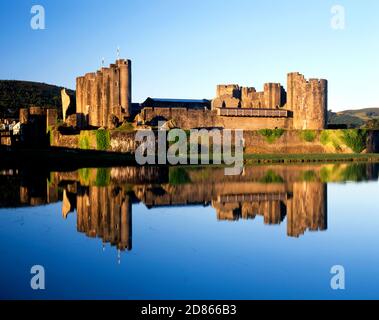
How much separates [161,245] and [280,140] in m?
29.0

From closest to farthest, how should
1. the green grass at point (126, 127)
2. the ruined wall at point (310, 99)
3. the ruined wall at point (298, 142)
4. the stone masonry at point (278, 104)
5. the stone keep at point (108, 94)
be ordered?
1. the green grass at point (126, 127)
2. the stone keep at point (108, 94)
3. the ruined wall at point (298, 142)
4. the ruined wall at point (310, 99)
5. the stone masonry at point (278, 104)

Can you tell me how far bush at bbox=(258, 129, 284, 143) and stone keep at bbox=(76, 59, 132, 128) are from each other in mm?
8393

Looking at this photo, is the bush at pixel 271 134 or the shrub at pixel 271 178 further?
the bush at pixel 271 134

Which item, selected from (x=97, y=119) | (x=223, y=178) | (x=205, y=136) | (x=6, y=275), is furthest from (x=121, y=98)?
(x=6, y=275)

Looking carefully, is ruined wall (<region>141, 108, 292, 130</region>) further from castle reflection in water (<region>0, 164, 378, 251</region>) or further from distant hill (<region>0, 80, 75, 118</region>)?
distant hill (<region>0, 80, 75, 118</region>)

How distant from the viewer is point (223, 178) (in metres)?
20.7

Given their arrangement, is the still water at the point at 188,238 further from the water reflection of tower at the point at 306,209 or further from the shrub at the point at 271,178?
the shrub at the point at 271,178

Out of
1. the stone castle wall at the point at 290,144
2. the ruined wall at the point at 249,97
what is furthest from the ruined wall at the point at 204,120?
the stone castle wall at the point at 290,144

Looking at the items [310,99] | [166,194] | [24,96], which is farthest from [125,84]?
[24,96]

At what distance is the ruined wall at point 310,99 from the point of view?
39.7 metres

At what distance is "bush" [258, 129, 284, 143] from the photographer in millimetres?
37406

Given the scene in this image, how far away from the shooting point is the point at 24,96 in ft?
237

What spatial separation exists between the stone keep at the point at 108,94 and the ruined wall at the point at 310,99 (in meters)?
11.4
